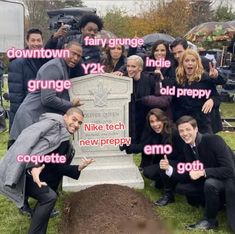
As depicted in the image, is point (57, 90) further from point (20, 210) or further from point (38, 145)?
point (20, 210)

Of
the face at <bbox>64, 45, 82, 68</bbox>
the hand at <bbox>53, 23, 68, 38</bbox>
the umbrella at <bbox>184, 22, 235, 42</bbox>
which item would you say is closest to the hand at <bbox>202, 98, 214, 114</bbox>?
the face at <bbox>64, 45, 82, 68</bbox>

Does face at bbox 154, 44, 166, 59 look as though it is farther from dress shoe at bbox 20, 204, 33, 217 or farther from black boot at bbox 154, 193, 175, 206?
dress shoe at bbox 20, 204, 33, 217

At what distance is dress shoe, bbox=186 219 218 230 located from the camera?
4.49 meters

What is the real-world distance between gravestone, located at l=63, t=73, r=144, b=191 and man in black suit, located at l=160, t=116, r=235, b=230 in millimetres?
1175

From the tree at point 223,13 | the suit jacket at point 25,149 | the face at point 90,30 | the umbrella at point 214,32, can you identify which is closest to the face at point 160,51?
the face at point 90,30

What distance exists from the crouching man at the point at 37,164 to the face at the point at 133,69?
A: 1.48 m

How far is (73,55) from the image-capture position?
15.8ft

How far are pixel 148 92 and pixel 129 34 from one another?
17.1m

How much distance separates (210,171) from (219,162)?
13 centimetres
